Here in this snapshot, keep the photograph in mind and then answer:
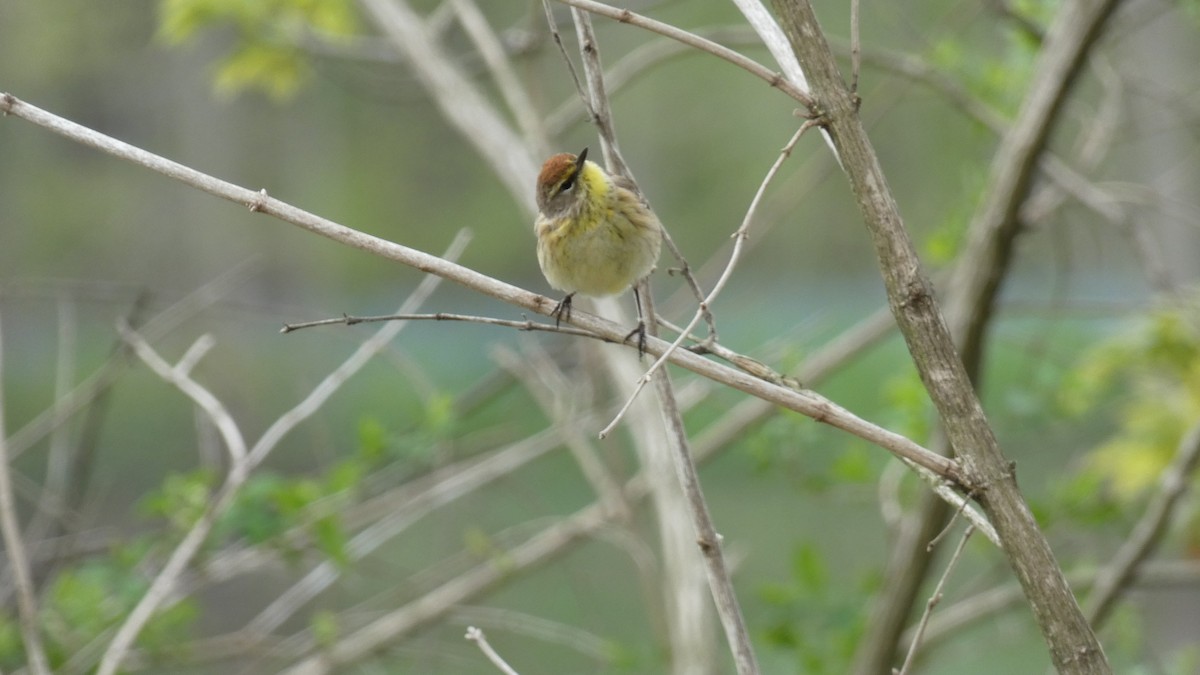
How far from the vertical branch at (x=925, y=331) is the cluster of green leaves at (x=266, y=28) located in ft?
10.5

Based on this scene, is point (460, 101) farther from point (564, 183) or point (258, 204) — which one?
point (258, 204)

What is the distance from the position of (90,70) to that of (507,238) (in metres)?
6.57

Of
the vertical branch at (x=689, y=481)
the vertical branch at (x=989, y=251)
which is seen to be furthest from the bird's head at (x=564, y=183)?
the vertical branch at (x=989, y=251)

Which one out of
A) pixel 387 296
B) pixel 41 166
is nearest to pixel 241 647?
pixel 41 166

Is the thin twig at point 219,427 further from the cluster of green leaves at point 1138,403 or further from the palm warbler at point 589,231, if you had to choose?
the cluster of green leaves at point 1138,403

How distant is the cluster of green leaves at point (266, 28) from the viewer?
13.7 feet

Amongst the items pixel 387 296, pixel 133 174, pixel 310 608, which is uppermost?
pixel 387 296

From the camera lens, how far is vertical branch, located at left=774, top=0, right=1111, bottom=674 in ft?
4.14

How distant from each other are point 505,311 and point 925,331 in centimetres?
1163

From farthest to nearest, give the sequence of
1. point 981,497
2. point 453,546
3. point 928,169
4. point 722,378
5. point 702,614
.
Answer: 1. point 928,169
2. point 453,546
3. point 702,614
4. point 722,378
5. point 981,497

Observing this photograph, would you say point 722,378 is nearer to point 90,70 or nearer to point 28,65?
point 28,65

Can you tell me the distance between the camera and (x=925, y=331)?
1.28m

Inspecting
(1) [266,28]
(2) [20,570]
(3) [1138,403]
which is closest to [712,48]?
(2) [20,570]

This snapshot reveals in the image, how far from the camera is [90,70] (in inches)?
487
